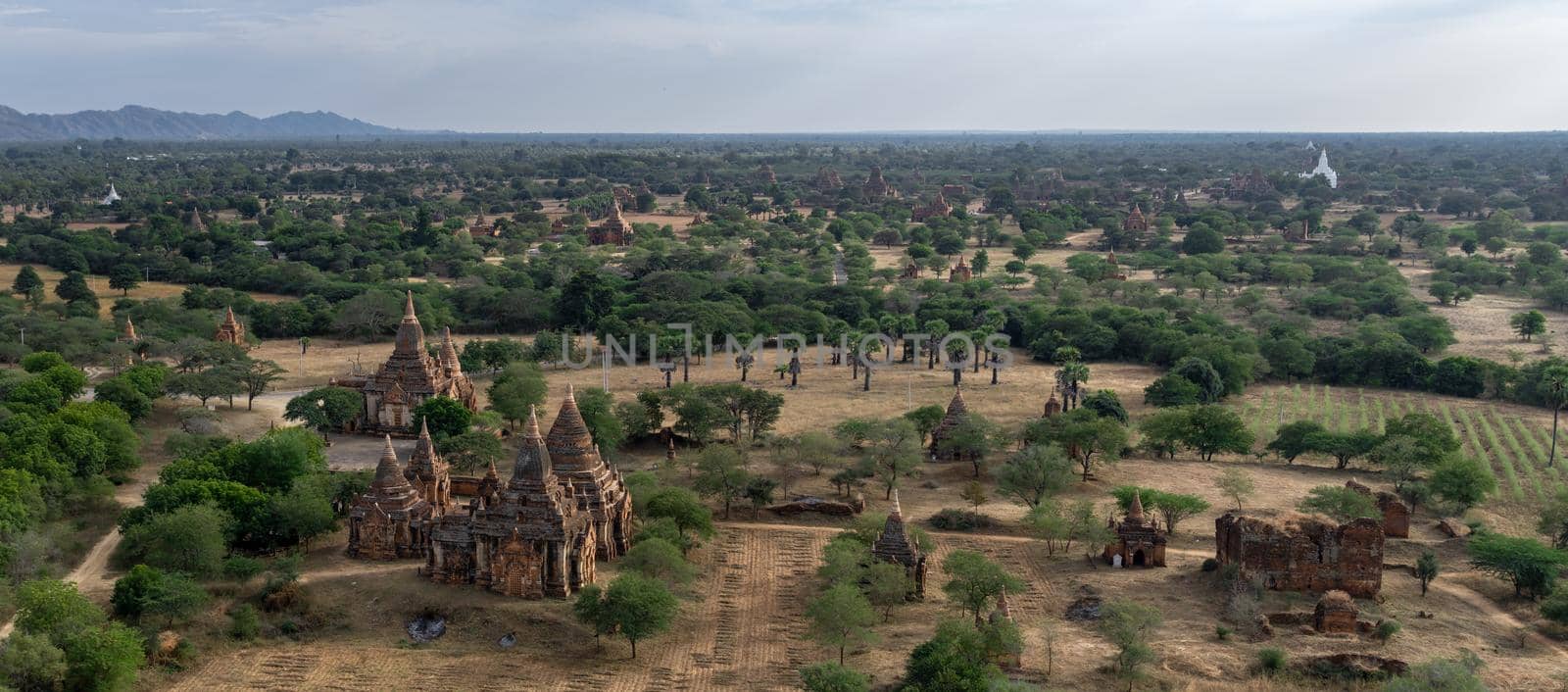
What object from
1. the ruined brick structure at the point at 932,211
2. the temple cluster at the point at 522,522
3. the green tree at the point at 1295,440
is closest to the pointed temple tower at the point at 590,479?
the temple cluster at the point at 522,522

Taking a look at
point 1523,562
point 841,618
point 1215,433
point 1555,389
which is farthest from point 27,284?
point 1555,389

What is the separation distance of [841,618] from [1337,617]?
11.8m

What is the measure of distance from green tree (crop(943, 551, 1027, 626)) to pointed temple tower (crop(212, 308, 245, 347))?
1749 inches

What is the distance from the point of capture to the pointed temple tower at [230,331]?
201ft

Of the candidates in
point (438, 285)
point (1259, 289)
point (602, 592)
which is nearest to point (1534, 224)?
point (1259, 289)

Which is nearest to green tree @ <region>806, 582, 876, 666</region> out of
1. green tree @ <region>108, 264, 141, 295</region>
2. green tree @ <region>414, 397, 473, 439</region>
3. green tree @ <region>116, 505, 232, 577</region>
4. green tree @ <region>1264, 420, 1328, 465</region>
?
green tree @ <region>116, 505, 232, 577</region>

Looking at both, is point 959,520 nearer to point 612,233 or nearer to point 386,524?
point 386,524

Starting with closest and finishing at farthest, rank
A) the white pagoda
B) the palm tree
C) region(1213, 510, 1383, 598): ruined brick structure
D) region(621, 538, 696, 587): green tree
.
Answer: region(621, 538, 696, 587): green tree
region(1213, 510, 1383, 598): ruined brick structure
the palm tree
the white pagoda

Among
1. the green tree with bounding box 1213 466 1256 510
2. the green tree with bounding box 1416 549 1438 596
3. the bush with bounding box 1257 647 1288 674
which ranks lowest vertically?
the bush with bounding box 1257 647 1288 674

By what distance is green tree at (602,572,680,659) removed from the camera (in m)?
27.0

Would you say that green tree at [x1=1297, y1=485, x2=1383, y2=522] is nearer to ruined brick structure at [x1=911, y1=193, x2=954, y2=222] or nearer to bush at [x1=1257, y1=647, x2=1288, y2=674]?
bush at [x1=1257, y1=647, x2=1288, y2=674]

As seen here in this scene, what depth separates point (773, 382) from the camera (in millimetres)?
57250

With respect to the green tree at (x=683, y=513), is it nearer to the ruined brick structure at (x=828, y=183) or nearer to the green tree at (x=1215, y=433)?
the green tree at (x=1215, y=433)

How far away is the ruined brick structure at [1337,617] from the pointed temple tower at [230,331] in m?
51.5
